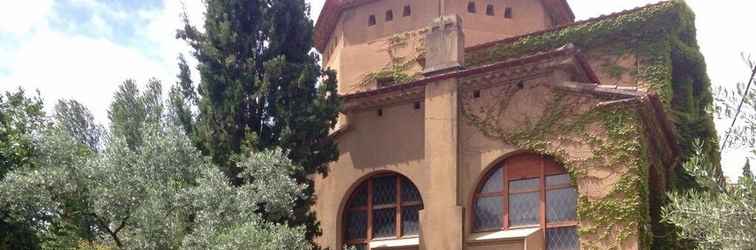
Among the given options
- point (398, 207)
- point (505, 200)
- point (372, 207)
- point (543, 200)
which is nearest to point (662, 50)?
point (543, 200)

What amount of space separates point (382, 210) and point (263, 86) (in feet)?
14.2

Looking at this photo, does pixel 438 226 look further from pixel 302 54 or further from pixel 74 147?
pixel 74 147

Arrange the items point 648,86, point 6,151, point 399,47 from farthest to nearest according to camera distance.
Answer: point 399,47 → point 648,86 → point 6,151

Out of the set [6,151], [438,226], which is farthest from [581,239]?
[6,151]

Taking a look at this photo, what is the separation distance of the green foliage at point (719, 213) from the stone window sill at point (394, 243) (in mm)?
8899

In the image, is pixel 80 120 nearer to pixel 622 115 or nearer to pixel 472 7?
pixel 472 7

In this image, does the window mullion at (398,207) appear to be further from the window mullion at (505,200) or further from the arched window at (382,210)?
the window mullion at (505,200)

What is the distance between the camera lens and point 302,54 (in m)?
20.3

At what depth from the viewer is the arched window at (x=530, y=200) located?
59.6 feet

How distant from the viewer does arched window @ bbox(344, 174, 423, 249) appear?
20469 mm

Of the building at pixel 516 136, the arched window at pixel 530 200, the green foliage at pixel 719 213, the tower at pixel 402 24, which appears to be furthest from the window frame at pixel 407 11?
the green foliage at pixel 719 213

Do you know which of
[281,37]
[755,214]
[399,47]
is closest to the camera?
[755,214]

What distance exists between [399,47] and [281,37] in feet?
20.6

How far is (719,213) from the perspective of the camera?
10844 mm
